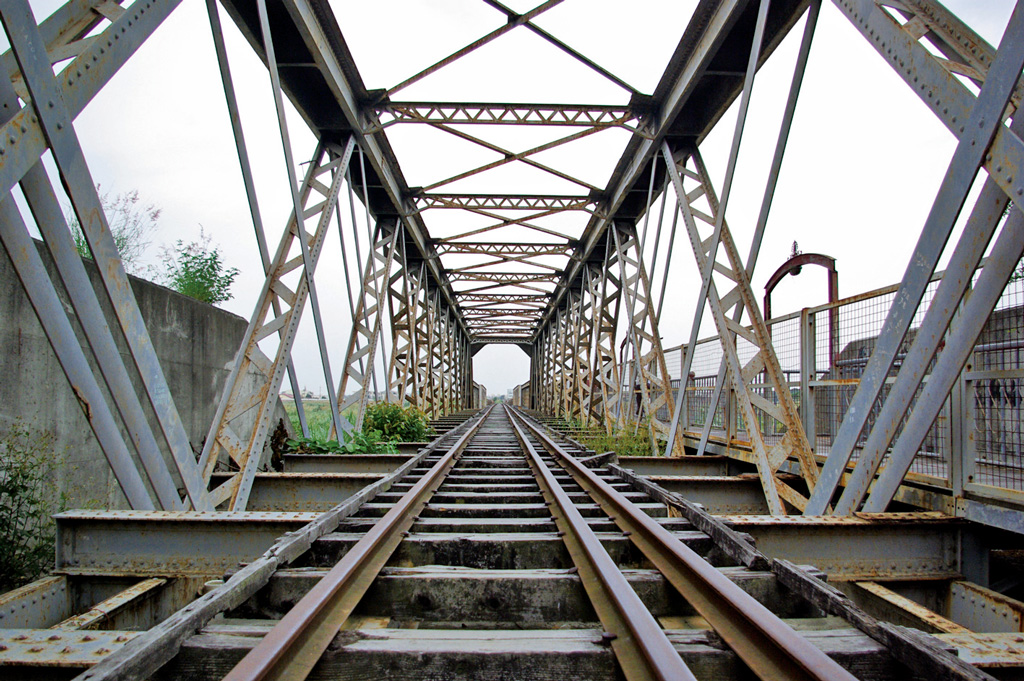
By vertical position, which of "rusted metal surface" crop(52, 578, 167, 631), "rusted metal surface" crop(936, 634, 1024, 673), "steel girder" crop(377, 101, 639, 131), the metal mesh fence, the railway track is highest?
"steel girder" crop(377, 101, 639, 131)

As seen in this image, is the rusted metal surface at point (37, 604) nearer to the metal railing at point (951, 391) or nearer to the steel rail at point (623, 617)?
the steel rail at point (623, 617)

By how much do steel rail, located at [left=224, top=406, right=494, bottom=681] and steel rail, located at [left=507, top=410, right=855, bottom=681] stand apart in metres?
1.44

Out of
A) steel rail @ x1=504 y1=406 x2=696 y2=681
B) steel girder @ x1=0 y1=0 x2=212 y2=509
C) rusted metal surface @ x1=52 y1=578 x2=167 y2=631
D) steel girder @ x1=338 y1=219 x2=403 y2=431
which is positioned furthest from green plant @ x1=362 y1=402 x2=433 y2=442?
steel rail @ x1=504 y1=406 x2=696 y2=681

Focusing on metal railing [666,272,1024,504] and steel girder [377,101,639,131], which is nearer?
metal railing [666,272,1024,504]

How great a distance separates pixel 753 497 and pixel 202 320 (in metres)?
6.80

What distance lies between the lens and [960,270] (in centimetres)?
320

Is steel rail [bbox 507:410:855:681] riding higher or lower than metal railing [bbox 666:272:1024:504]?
lower

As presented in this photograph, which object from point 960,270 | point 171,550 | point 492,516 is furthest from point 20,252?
point 960,270

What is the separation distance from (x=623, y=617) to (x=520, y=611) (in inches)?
24.0

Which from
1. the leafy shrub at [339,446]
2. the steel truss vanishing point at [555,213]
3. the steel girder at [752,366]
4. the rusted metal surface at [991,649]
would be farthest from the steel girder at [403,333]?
the rusted metal surface at [991,649]

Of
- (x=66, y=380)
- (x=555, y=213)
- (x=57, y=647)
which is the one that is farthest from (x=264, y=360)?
(x=555, y=213)

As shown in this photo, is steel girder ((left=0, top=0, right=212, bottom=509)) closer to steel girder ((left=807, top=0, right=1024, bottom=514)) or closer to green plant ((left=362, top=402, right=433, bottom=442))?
steel girder ((left=807, top=0, right=1024, bottom=514))

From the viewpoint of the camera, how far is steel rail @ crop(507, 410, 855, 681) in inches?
68.5

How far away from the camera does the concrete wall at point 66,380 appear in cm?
412
